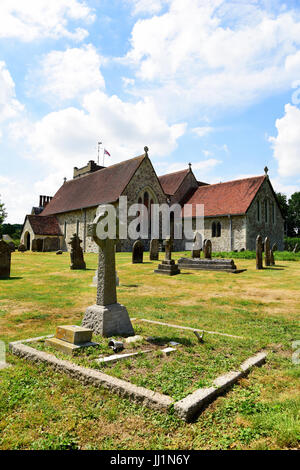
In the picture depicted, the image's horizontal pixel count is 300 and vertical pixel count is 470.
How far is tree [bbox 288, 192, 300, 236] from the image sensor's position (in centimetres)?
6131

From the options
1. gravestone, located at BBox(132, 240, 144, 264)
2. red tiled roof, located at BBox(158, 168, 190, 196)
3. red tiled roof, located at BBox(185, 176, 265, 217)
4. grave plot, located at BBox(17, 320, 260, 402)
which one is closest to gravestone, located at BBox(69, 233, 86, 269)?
gravestone, located at BBox(132, 240, 144, 264)

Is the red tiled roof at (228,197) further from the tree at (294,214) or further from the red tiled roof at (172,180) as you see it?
the tree at (294,214)

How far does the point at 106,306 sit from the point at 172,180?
105 feet

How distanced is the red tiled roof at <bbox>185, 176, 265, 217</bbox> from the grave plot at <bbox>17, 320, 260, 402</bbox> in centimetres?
2240

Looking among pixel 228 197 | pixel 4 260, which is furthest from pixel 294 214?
pixel 4 260

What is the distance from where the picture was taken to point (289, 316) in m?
6.96

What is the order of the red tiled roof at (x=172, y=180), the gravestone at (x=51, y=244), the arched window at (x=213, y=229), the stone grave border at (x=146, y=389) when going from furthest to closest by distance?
1. the red tiled roof at (x=172, y=180)
2. the gravestone at (x=51, y=244)
3. the arched window at (x=213, y=229)
4. the stone grave border at (x=146, y=389)

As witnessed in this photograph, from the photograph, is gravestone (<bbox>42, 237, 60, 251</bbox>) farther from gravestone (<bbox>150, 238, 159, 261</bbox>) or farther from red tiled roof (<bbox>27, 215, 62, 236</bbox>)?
gravestone (<bbox>150, 238, 159, 261</bbox>)

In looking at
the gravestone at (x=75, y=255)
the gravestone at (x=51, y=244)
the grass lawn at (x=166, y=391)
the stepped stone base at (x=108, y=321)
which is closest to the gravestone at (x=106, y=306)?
the stepped stone base at (x=108, y=321)

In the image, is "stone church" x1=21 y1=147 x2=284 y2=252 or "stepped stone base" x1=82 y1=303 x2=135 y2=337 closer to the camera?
"stepped stone base" x1=82 y1=303 x2=135 y2=337

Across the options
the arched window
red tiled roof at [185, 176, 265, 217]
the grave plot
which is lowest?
the grave plot

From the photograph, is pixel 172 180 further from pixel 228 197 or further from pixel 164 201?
pixel 228 197

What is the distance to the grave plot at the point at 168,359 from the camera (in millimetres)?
3385

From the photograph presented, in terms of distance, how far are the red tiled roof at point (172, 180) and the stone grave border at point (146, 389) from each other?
3003cm
